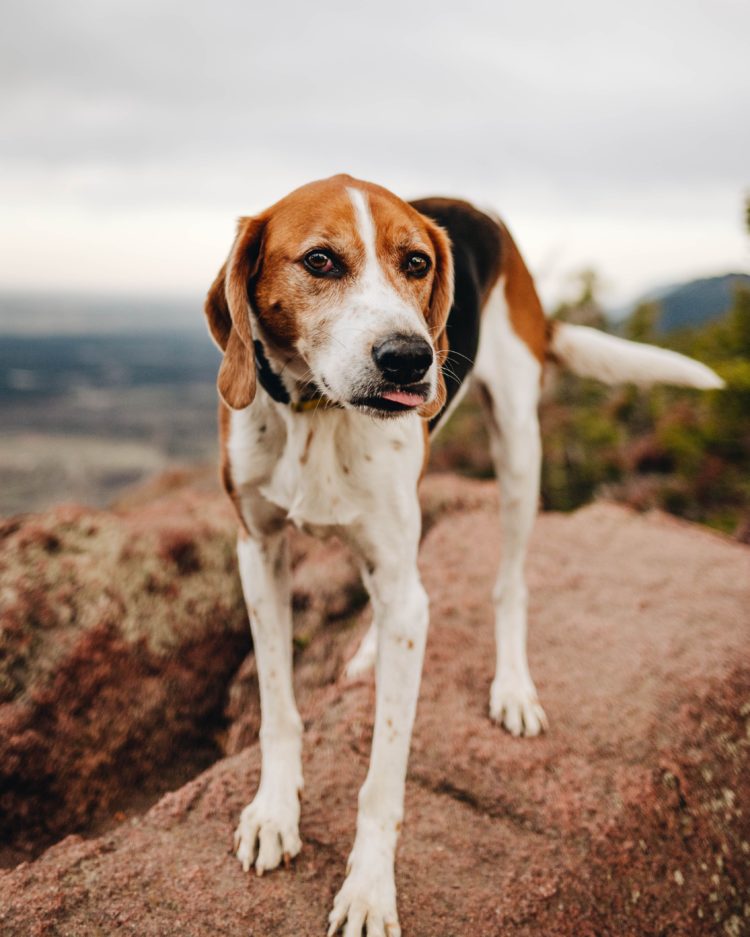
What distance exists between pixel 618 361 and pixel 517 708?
2182mm

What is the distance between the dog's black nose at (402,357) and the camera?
1964 mm

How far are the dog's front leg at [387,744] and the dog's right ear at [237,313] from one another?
0.81 metres

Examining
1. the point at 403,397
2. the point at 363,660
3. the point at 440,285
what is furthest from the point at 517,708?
the point at 440,285

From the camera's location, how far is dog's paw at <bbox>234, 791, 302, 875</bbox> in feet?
7.97

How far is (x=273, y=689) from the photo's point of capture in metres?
2.76

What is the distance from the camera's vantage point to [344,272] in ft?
7.27

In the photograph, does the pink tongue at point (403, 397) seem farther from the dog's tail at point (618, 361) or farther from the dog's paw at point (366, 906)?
the dog's tail at point (618, 361)

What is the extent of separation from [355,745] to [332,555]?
221 centimetres

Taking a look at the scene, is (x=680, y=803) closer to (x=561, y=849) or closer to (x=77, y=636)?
(x=561, y=849)

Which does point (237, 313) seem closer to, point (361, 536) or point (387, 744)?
point (361, 536)

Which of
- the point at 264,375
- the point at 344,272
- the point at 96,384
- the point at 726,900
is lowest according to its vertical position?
the point at 96,384

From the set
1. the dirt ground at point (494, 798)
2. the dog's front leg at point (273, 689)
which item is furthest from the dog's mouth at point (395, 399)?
the dirt ground at point (494, 798)

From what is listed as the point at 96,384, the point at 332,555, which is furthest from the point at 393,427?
the point at 96,384

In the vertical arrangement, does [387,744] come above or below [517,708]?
above
